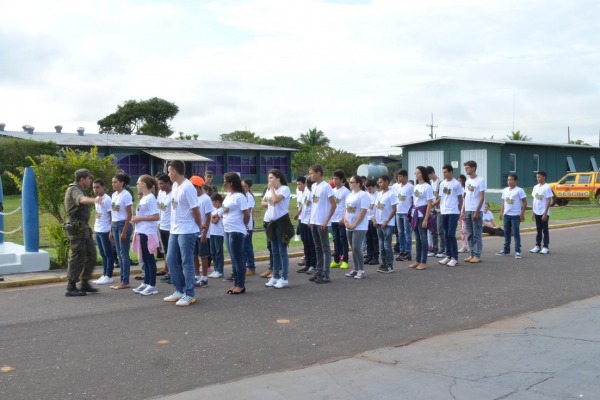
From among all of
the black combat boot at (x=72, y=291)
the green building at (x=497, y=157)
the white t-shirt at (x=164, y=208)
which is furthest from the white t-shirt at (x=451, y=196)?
the green building at (x=497, y=157)

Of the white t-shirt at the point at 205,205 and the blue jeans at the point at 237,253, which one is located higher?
the white t-shirt at the point at 205,205

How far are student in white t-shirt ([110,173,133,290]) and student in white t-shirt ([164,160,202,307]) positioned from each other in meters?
1.46

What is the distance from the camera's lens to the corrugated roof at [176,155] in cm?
4716

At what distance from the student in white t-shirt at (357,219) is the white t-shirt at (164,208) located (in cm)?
287

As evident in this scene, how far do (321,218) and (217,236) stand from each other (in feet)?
6.01

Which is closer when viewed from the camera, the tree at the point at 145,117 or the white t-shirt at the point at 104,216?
the white t-shirt at the point at 104,216

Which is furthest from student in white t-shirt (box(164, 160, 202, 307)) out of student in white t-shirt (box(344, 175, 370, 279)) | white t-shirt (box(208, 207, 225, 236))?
student in white t-shirt (box(344, 175, 370, 279))

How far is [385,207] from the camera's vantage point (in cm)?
1174

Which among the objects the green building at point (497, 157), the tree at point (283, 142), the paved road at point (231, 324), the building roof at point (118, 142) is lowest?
the paved road at point (231, 324)

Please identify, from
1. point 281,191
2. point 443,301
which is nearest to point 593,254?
point 443,301

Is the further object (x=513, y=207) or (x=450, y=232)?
(x=513, y=207)

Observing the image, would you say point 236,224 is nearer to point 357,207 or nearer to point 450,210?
point 357,207

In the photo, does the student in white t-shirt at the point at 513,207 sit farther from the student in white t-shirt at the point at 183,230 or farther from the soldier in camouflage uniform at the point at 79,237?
the soldier in camouflage uniform at the point at 79,237

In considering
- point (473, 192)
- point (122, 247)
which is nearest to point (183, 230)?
point (122, 247)
